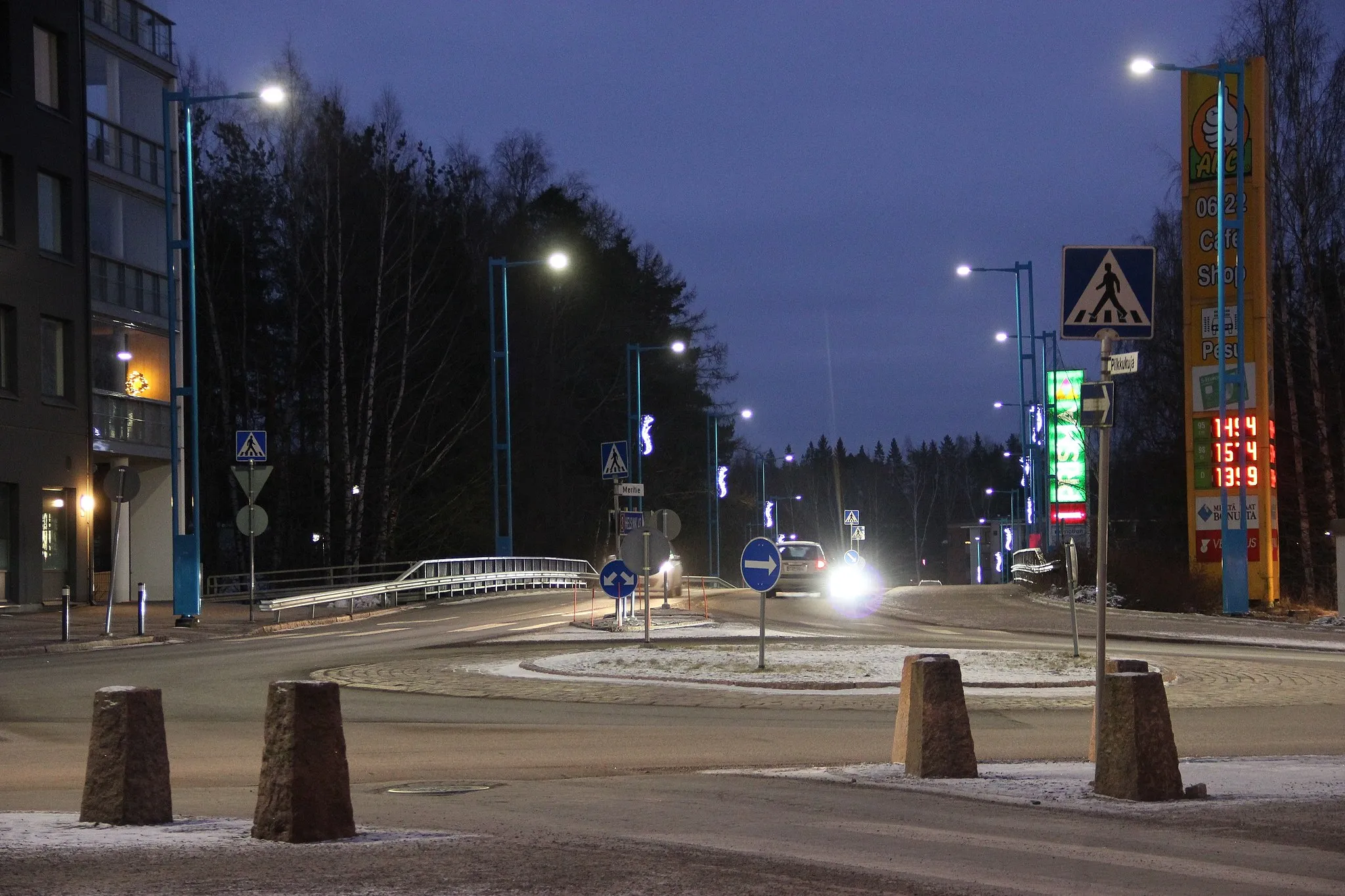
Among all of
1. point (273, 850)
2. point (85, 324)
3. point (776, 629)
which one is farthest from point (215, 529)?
point (273, 850)

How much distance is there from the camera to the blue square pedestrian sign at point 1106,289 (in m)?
10.2

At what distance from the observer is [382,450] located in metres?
56.5

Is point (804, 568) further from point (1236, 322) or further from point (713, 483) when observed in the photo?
point (713, 483)

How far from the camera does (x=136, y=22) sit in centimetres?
4025

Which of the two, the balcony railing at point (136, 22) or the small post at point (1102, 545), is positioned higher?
the balcony railing at point (136, 22)

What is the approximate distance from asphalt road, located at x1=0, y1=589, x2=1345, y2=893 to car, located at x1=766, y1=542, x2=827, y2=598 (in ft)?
74.1

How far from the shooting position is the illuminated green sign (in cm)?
5241

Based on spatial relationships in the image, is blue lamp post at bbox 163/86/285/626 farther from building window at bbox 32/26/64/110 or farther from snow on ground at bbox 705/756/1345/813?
snow on ground at bbox 705/756/1345/813

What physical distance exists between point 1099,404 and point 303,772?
18.3ft

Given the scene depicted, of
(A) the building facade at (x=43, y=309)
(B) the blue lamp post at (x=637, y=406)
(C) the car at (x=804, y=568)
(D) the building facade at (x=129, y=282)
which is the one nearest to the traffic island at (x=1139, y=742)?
(A) the building facade at (x=43, y=309)

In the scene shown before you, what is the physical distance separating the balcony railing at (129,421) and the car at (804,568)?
16.6 m

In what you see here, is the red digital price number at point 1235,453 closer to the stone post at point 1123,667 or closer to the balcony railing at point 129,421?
the balcony railing at point 129,421

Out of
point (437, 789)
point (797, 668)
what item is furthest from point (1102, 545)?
point (797, 668)

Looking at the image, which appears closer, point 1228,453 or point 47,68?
point 1228,453
